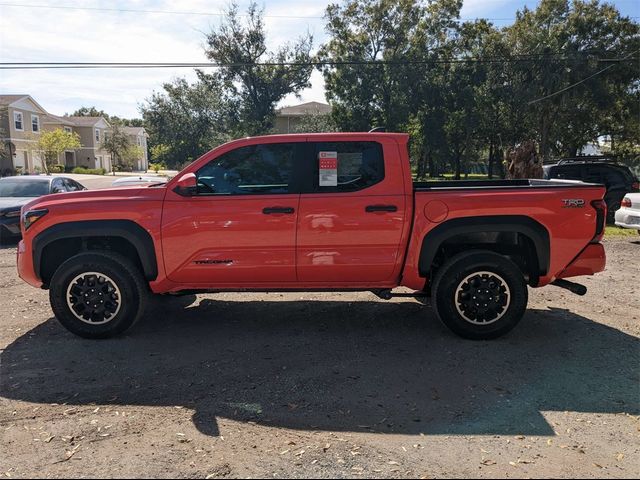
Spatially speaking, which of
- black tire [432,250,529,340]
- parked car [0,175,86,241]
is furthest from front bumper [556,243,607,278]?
parked car [0,175,86,241]

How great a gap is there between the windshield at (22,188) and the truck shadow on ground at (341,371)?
823 cm

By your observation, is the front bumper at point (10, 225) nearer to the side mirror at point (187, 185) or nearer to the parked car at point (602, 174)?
the side mirror at point (187, 185)

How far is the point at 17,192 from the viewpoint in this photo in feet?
41.0

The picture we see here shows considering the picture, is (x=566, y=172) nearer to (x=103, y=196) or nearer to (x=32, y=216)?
(x=103, y=196)

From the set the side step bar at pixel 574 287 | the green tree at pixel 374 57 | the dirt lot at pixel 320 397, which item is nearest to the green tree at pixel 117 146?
the green tree at pixel 374 57

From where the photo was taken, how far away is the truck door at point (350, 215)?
4.87m

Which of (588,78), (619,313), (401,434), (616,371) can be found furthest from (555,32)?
Answer: (401,434)

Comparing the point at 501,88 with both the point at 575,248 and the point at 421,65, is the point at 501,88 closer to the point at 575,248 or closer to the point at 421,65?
the point at 421,65

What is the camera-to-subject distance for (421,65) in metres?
30.3

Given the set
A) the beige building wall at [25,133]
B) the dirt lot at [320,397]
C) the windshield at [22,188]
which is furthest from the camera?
the beige building wall at [25,133]

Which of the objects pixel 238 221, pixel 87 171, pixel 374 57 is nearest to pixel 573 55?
pixel 374 57

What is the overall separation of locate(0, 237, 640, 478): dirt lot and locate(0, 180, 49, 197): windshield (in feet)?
25.0

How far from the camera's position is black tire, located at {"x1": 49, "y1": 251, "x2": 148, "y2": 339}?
500 centimetres

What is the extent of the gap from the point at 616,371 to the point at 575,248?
119 centimetres
